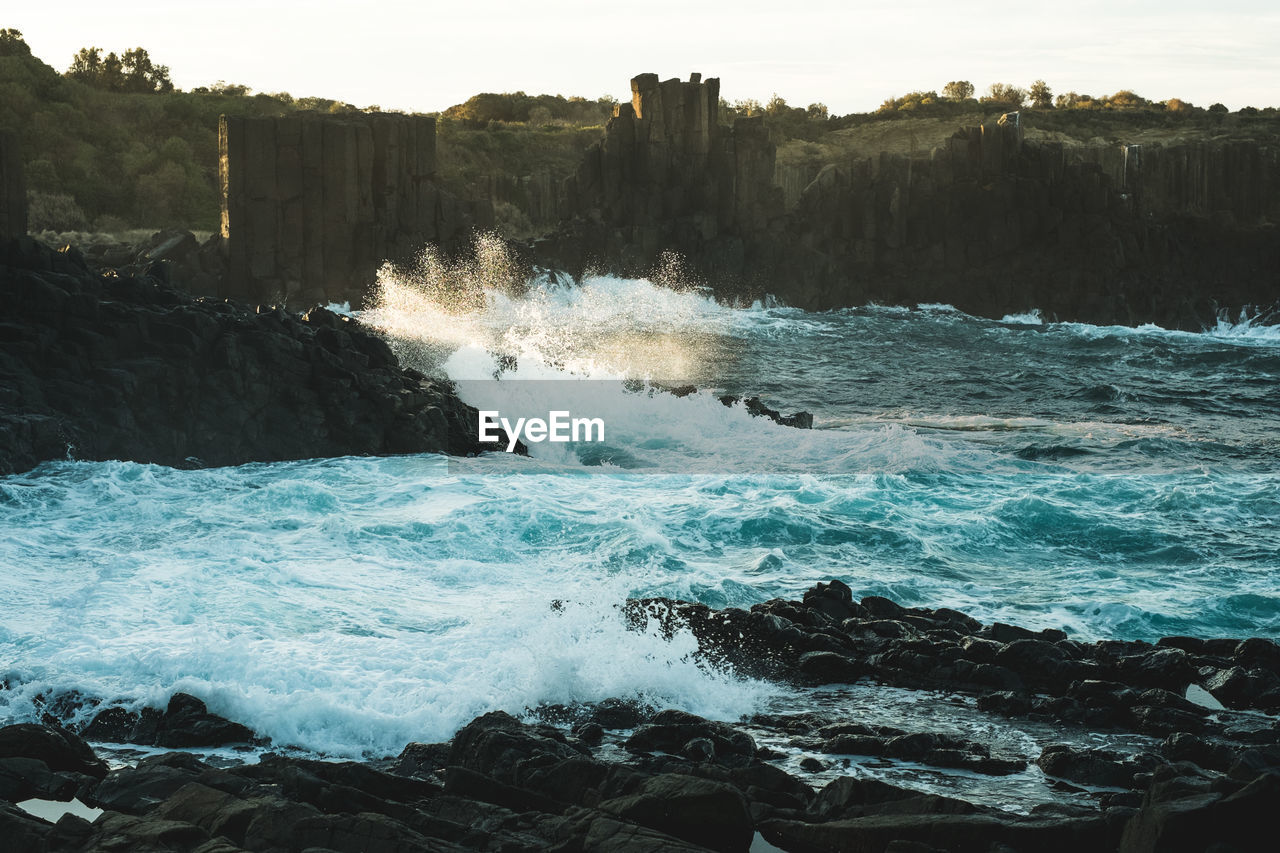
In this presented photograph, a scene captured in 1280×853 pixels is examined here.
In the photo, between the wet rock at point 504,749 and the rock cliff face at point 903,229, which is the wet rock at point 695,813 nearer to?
the wet rock at point 504,749

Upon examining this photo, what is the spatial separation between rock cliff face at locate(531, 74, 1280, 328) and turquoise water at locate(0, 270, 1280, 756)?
24698 mm

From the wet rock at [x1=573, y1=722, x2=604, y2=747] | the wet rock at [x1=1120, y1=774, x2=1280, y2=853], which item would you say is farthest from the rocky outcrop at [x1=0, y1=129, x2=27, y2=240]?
the wet rock at [x1=1120, y1=774, x2=1280, y2=853]

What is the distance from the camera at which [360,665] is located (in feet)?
29.7

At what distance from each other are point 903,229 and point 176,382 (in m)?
42.1

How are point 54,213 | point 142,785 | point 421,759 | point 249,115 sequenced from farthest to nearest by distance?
1. point 249,115
2. point 54,213
3. point 421,759
4. point 142,785

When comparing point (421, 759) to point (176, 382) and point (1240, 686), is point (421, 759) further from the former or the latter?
point (176, 382)

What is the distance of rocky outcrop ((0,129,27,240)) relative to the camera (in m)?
18.9

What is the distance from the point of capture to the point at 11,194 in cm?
1906

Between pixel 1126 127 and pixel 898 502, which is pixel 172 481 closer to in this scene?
pixel 898 502

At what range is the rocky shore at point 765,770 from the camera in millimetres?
5750

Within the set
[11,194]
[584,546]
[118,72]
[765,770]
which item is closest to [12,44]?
[118,72]

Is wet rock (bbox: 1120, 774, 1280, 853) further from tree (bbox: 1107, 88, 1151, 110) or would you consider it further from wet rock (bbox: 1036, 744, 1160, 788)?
tree (bbox: 1107, 88, 1151, 110)

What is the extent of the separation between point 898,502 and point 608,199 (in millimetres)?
37230

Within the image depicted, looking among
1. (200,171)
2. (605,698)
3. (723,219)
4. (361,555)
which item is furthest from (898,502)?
(200,171)
